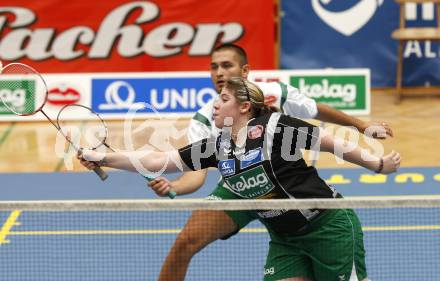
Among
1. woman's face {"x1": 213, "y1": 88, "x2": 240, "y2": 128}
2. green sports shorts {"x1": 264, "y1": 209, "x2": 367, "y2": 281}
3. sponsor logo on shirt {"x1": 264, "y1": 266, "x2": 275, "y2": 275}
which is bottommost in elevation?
sponsor logo on shirt {"x1": 264, "y1": 266, "x2": 275, "y2": 275}

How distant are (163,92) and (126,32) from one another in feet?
4.81

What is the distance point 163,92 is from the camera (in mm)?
14172

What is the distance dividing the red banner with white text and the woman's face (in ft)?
30.1

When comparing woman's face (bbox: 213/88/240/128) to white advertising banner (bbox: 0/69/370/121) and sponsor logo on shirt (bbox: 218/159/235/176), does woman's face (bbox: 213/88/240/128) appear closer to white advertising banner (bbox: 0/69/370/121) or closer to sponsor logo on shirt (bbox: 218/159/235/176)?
sponsor logo on shirt (bbox: 218/159/235/176)

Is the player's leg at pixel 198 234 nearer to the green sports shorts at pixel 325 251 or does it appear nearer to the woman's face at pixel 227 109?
the green sports shorts at pixel 325 251

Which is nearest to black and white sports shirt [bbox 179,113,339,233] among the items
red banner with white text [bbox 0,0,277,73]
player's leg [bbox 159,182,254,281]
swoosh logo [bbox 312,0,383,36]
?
player's leg [bbox 159,182,254,281]

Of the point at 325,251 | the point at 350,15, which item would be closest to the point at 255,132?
the point at 325,251

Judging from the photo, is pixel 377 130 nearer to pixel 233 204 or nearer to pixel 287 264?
pixel 287 264

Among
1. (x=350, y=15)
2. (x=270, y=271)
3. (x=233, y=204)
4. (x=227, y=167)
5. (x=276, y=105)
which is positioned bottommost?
(x=270, y=271)

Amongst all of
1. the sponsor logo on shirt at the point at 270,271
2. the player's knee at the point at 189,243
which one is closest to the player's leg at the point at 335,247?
the sponsor logo on shirt at the point at 270,271

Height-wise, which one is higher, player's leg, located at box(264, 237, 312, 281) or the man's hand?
the man's hand

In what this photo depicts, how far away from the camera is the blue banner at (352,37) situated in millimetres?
15500

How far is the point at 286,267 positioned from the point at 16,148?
7.73 m

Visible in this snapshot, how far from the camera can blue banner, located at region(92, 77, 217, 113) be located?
14148 mm
